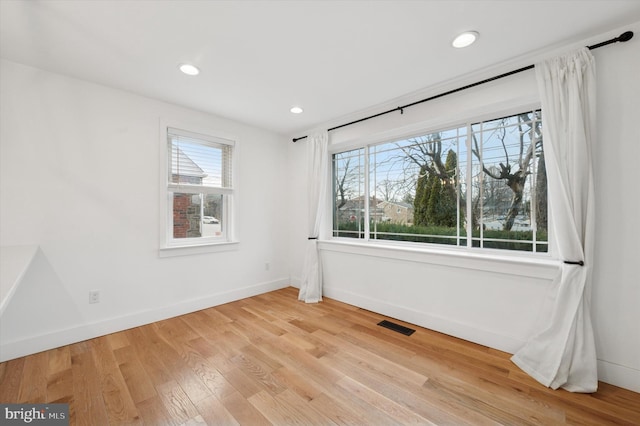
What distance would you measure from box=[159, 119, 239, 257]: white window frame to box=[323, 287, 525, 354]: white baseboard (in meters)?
1.81

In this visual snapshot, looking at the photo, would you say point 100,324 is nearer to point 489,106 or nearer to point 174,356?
point 174,356

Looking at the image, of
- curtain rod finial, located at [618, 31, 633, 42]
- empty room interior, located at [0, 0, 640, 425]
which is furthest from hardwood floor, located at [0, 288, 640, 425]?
curtain rod finial, located at [618, 31, 633, 42]

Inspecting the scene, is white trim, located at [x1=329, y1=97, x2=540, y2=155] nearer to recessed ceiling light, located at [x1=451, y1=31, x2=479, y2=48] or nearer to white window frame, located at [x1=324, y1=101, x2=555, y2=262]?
white window frame, located at [x1=324, y1=101, x2=555, y2=262]

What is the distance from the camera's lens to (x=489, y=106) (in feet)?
8.02

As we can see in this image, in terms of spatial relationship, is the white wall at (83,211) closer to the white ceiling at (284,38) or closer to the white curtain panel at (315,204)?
the white ceiling at (284,38)

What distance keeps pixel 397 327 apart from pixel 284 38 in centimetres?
294

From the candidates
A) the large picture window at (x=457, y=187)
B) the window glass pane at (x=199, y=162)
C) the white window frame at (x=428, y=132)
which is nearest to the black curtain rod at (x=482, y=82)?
the white window frame at (x=428, y=132)

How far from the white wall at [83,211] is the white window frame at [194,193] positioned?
2.9 inches

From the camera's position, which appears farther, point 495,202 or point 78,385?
point 495,202

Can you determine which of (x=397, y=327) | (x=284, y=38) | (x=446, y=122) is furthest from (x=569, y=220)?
(x=284, y=38)

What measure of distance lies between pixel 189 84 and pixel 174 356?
2606 mm

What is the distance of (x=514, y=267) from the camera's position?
2.26m

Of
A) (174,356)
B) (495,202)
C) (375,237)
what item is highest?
(495,202)

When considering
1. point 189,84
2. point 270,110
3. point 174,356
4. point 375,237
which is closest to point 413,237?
point 375,237
